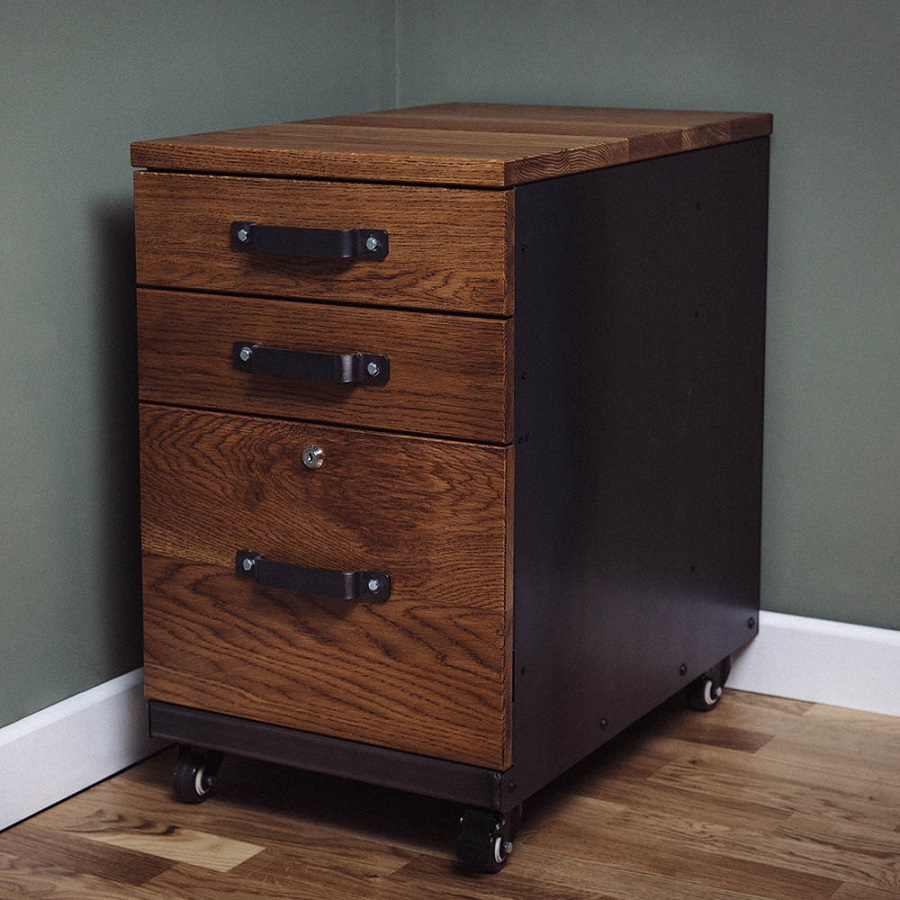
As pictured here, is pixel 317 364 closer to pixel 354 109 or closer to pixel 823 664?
pixel 354 109

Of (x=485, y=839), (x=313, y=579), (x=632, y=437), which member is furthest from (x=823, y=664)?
(x=313, y=579)

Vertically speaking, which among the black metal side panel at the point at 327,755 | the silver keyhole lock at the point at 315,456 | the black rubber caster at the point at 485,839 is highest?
the silver keyhole lock at the point at 315,456

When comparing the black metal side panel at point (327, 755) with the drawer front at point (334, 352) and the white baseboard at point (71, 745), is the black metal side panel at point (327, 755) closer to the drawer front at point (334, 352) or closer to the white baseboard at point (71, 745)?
the white baseboard at point (71, 745)

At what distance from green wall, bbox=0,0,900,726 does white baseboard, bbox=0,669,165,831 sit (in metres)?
0.02

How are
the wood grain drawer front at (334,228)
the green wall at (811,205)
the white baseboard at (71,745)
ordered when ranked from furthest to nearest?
the green wall at (811,205) → the white baseboard at (71,745) → the wood grain drawer front at (334,228)

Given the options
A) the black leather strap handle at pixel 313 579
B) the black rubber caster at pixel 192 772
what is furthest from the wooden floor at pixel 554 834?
the black leather strap handle at pixel 313 579

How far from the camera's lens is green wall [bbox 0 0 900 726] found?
1.51 metres

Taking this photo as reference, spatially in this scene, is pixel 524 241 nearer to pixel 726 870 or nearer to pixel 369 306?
pixel 369 306

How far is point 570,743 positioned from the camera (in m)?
1.50

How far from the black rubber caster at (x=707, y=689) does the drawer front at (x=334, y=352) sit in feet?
1.82

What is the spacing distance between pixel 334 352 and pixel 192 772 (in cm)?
44

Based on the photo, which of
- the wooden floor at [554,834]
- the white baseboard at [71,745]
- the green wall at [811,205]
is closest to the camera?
the wooden floor at [554,834]

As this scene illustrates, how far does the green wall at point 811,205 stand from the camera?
1700mm

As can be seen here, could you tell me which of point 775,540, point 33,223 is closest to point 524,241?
point 33,223
